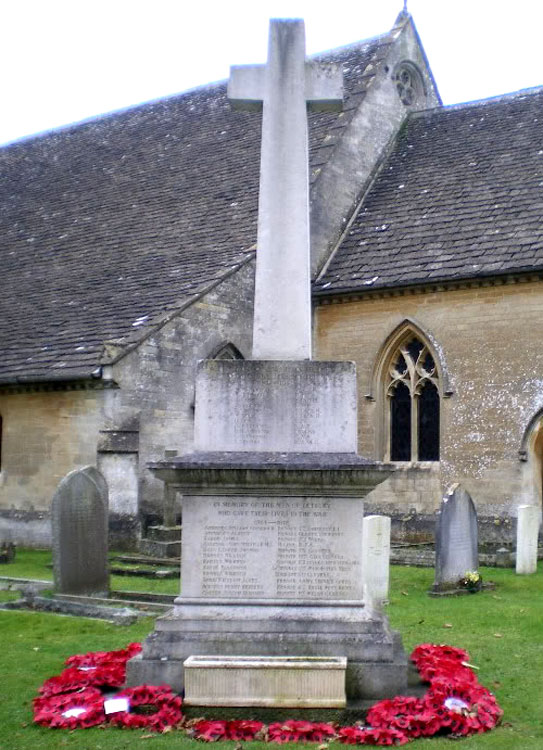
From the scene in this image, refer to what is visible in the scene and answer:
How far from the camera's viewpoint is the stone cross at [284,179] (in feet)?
24.4

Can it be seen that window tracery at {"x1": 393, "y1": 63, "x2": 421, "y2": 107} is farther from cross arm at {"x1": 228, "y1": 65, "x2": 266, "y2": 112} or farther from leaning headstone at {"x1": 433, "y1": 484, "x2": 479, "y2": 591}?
cross arm at {"x1": 228, "y1": 65, "x2": 266, "y2": 112}

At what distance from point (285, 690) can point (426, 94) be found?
21.5m

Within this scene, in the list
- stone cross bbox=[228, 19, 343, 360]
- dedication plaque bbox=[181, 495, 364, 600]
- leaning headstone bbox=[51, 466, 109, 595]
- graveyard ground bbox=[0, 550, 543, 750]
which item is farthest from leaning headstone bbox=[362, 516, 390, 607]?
stone cross bbox=[228, 19, 343, 360]

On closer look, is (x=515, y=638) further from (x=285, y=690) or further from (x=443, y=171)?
(x=443, y=171)

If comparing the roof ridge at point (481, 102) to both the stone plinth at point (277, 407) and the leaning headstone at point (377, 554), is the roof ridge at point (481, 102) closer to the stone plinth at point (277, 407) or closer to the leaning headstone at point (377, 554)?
the leaning headstone at point (377, 554)

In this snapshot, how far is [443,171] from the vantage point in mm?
21812

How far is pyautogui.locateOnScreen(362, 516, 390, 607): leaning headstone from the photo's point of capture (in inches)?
452

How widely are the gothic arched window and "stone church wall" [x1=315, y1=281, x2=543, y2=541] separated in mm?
331

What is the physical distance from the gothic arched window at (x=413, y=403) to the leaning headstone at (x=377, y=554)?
7.76m

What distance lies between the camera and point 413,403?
772 inches

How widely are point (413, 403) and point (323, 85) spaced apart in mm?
12389

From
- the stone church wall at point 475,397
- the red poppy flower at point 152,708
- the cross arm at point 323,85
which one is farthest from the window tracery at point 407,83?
the red poppy flower at point 152,708

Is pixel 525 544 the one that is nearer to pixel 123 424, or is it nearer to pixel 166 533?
pixel 166 533

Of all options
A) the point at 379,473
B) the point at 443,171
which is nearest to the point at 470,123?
the point at 443,171
